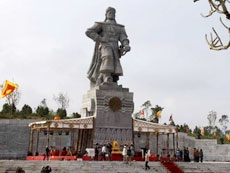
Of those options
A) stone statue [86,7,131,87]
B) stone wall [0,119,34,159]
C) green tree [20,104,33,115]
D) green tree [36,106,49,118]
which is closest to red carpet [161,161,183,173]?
stone statue [86,7,131,87]

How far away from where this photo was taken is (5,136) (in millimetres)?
28281

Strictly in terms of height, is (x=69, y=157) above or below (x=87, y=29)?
below

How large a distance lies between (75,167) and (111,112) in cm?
648

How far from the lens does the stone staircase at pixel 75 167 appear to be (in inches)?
627

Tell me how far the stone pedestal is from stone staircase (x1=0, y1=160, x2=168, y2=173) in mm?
4459

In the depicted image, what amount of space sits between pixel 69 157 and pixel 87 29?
854cm

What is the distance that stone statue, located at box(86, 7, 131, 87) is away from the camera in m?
22.9

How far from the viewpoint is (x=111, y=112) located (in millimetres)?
22250

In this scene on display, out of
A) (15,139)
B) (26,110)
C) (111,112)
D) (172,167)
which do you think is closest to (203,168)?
(172,167)

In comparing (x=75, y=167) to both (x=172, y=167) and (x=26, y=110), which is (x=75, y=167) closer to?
(x=172, y=167)

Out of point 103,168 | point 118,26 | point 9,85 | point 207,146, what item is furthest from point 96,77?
point 207,146

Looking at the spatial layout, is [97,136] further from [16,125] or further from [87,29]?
[16,125]

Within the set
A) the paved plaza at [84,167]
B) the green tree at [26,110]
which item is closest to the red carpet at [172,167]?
the paved plaza at [84,167]

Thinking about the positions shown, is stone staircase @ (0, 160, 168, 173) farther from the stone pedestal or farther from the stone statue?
the stone statue
